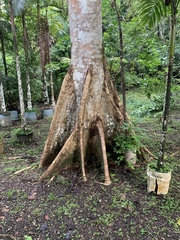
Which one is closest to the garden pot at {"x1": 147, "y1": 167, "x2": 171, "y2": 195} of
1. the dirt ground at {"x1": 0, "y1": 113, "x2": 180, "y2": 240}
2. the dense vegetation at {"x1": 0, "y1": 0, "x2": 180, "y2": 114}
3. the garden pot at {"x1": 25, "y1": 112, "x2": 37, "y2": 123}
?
the dirt ground at {"x1": 0, "y1": 113, "x2": 180, "y2": 240}

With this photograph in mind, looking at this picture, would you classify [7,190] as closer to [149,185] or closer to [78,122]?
[78,122]

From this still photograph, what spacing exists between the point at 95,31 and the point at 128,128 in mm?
1501

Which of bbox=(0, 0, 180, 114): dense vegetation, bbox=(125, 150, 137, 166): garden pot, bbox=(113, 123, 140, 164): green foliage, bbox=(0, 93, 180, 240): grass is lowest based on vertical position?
bbox=(0, 93, 180, 240): grass

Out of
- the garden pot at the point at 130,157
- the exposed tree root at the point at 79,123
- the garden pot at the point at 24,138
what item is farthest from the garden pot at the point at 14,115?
the garden pot at the point at 130,157

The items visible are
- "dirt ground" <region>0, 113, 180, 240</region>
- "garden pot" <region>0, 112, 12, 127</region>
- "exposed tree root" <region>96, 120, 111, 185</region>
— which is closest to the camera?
"dirt ground" <region>0, 113, 180, 240</region>

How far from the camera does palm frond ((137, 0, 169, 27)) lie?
3.06 metres

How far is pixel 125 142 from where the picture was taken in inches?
117

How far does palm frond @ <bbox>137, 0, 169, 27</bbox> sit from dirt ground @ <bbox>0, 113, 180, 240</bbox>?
7.95ft

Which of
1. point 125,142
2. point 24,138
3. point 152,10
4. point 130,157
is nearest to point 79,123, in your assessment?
point 125,142

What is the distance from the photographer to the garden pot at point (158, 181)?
2.42 m

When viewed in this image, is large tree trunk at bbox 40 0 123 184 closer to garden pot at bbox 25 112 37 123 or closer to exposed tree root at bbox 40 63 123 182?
exposed tree root at bbox 40 63 123 182

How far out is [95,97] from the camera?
10.1 feet

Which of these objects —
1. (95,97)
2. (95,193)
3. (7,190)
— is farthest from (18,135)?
(95,193)

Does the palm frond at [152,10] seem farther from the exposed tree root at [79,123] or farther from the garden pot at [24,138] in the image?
the garden pot at [24,138]
